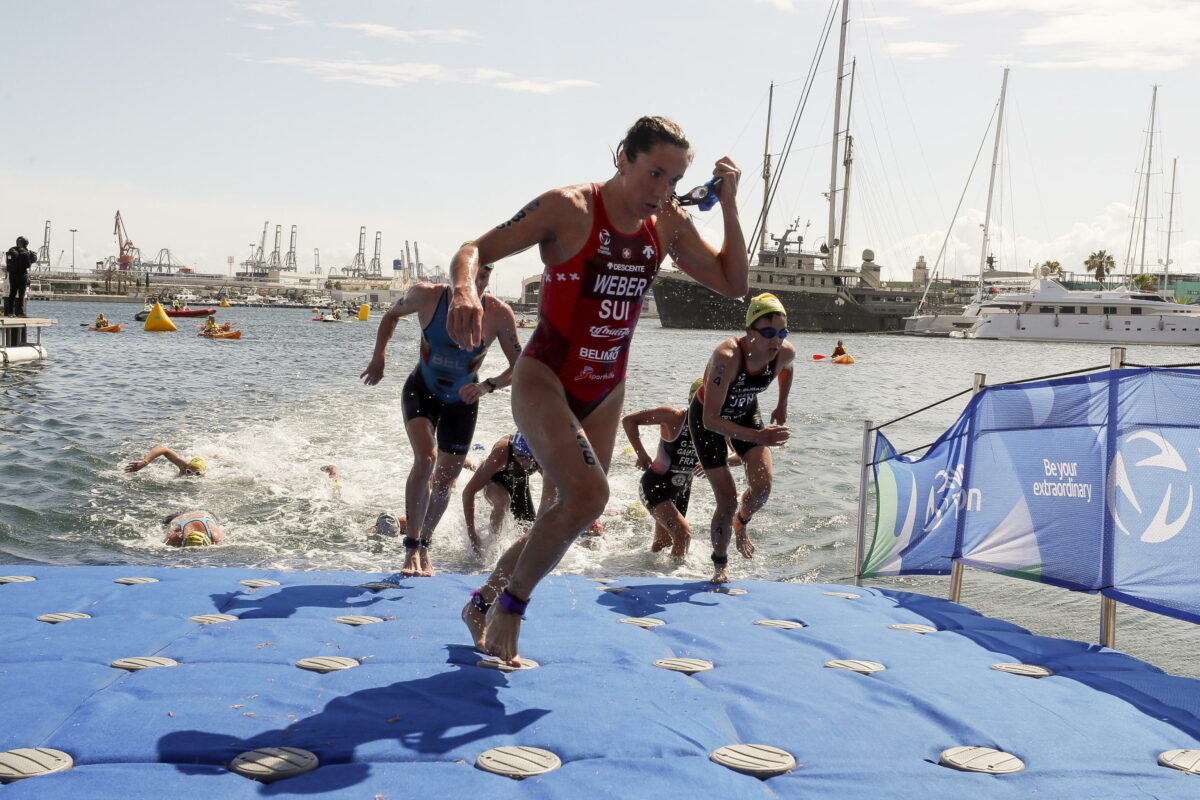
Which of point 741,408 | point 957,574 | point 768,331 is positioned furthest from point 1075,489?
point 741,408

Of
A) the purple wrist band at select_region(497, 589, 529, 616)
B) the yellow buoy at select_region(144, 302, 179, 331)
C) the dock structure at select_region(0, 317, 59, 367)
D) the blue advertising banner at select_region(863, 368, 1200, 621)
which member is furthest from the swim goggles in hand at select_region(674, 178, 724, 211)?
the yellow buoy at select_region(144, 302, 179, 331)

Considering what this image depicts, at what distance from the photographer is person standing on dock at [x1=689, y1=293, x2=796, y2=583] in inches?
258

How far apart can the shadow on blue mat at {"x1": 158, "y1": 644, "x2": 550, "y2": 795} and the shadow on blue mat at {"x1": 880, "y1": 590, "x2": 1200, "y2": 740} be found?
2348mm

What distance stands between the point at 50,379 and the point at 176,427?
9821 mm

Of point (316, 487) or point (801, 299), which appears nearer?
A: point (316, 487)

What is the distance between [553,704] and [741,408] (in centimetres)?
385

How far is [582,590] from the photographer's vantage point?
549 centimetres

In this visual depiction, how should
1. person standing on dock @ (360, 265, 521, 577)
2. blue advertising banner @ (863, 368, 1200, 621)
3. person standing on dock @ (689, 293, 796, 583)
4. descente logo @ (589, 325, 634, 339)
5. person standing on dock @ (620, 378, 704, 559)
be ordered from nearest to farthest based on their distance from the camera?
descente logo @ (589, 325, 634, 339), blue advertising banner @ (863, 368, 1200, 621), person standing on dock @ (360, 265, 521, 577), person standing on dock @ (689, 293, 796, 583), person standing on dock @ (620, 378, 704, 559)

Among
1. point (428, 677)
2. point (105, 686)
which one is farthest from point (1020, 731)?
point (105, 686)

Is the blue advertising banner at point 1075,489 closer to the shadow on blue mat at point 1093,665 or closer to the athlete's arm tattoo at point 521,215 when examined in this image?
the shadow on blue mat at point 1093,665

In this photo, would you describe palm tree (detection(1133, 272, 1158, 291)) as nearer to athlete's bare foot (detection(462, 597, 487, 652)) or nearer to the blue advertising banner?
the blue advertising banner

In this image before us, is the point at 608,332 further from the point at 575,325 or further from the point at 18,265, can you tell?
the point at 18,265

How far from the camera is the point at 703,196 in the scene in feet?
13.2

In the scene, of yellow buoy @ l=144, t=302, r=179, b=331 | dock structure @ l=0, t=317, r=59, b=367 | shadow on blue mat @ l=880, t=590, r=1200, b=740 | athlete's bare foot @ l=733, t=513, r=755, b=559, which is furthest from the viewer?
yellow buoy @ l=144, t=302, r=179, b=331
